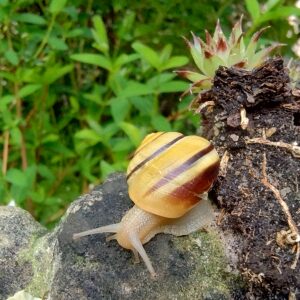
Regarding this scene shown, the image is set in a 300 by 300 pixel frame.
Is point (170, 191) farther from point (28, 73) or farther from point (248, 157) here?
point (28, 73)

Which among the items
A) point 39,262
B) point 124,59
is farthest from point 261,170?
point 124,59

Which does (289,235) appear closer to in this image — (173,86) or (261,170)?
(261,170)

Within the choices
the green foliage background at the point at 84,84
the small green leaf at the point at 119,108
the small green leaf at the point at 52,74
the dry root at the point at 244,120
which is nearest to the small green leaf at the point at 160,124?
the green foliage background at the point at 84,84

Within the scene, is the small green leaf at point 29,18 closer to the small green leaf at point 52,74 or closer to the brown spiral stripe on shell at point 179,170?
the small green leaf at point 52,74

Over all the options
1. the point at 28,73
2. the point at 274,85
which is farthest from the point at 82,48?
the point at 274,85

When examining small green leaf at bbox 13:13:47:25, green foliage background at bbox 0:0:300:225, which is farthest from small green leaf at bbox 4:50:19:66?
small green leaf at bbox 13:13:47:25

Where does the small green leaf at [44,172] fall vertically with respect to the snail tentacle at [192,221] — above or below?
below

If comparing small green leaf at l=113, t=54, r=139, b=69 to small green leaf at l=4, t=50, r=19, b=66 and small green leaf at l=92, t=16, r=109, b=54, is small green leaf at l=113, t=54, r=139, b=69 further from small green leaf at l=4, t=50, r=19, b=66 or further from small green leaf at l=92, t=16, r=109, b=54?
small green leaf at l=4, t=50, r=19, b=66

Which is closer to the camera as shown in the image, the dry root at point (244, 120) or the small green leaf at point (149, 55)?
the dry root at point (244, 120)
